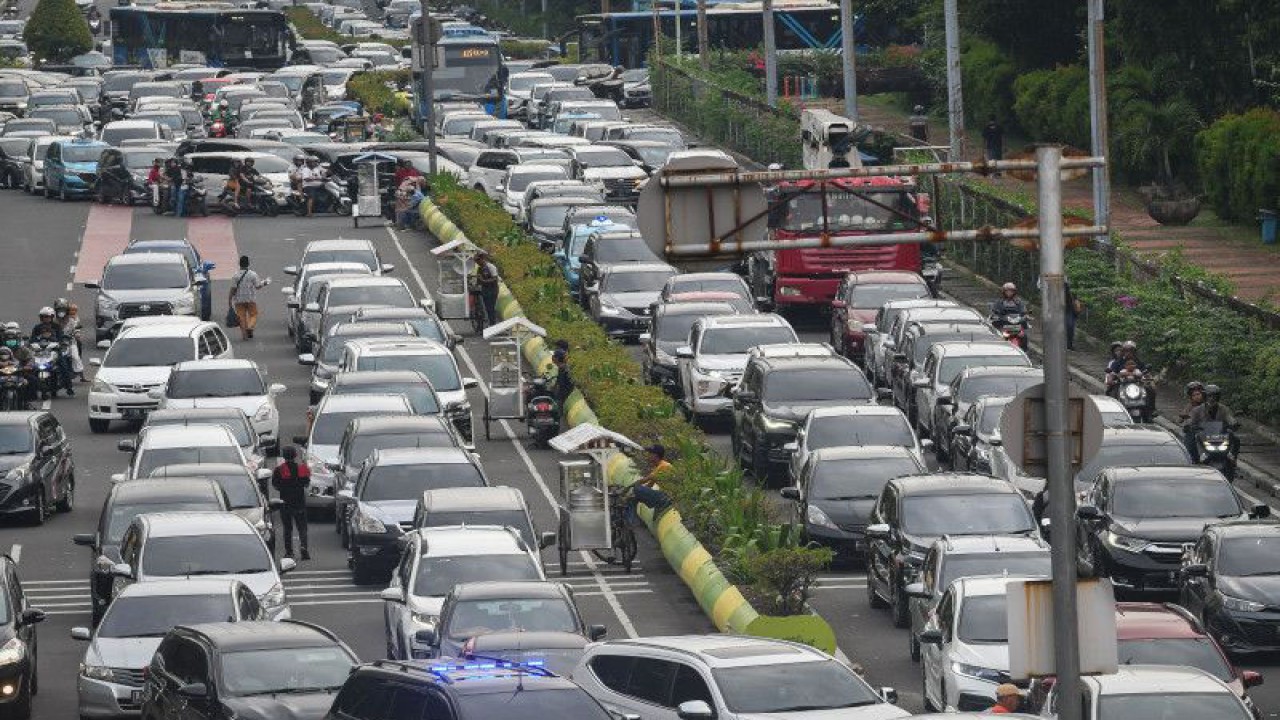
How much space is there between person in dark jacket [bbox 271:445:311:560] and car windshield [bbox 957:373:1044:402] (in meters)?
9.24

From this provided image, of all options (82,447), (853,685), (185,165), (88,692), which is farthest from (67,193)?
(853,685)

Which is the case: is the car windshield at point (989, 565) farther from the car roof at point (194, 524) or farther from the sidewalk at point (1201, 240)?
the sidewalk at point (1201, 240)

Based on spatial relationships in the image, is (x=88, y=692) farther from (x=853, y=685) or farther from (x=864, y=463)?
(x=864, y=463)

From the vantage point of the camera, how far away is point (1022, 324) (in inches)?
1811

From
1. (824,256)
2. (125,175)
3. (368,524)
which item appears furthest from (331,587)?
(125,175)

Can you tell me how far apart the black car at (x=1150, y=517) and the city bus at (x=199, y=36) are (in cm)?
8912

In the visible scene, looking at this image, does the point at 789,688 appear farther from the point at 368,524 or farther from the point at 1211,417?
the point at 1211,417

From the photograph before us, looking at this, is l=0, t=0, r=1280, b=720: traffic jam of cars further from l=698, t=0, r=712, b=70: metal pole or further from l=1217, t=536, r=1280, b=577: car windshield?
l=698, t=0, r=712, b=70: metal pole

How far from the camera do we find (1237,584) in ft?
92.7

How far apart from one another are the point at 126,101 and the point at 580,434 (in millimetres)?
68508

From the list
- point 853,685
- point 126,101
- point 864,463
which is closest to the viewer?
point 853,685

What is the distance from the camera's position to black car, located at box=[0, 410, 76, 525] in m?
37.5

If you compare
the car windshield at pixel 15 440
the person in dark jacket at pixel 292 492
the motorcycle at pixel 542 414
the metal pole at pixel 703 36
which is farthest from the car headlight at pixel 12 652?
the metal pole at pixel 703 36

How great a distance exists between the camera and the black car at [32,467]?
37500 mm
